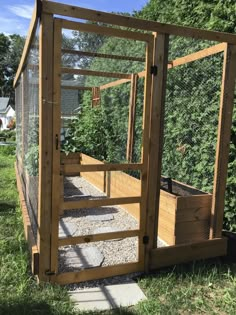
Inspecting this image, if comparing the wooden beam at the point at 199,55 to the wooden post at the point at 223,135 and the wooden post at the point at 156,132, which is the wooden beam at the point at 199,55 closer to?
the wooden post at the point at 223,135

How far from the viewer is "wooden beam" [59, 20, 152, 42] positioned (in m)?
2.76

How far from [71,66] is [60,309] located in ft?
6.96

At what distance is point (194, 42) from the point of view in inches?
167

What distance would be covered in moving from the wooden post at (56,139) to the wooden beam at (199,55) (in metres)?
1.74

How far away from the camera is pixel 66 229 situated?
4348mm

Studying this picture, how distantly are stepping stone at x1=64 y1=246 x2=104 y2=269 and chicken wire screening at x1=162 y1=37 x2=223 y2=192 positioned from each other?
1515 mm

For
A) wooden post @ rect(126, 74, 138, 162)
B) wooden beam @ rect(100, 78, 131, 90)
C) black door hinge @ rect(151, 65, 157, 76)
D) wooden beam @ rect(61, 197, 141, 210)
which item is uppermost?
wooden beam @ rect(100, 78, 131, 90)

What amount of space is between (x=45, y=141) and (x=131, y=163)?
2.86ft

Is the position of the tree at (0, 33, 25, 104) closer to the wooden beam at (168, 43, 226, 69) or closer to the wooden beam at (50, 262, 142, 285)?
the wooden beam at (168, 43, 226, 69)

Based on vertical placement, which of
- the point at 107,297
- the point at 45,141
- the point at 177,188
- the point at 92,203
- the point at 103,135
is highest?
the point at 45,141

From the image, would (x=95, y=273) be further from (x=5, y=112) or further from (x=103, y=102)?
(x=5, y=112)

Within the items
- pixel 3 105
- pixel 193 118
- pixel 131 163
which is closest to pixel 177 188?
pixel 193 118

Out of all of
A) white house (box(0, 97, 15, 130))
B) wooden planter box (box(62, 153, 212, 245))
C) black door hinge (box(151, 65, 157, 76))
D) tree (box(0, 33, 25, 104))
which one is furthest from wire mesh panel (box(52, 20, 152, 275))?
tree (box(0, 33, 25, 104))

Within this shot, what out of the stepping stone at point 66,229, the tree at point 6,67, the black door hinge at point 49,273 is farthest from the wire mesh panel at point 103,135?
the tree at point 6,67
